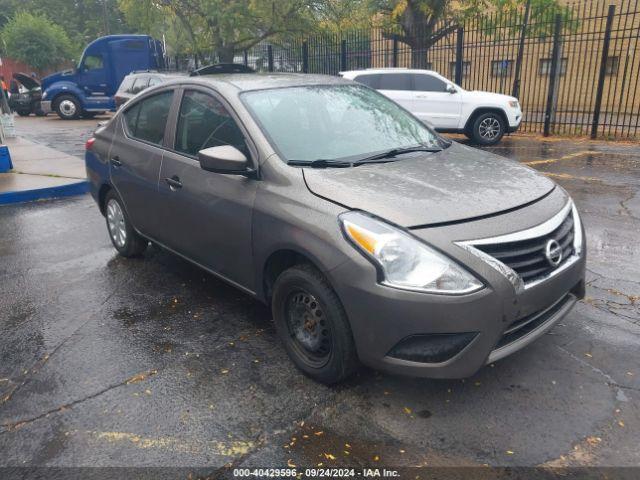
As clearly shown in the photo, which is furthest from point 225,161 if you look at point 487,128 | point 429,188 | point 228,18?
point 228,18

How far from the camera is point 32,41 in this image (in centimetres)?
4306

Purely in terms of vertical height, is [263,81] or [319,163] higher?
[263,81]

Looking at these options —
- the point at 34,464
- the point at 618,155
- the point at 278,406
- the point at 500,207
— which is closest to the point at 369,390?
the point at 278,406

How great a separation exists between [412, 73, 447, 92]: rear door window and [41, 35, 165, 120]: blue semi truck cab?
1412 cm

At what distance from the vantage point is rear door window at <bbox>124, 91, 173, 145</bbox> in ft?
14.3

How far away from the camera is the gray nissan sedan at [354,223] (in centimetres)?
259

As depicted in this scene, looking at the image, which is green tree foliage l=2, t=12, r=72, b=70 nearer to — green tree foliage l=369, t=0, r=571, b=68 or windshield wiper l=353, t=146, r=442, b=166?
green tree foliage l=369, t=0, r=571, b=68

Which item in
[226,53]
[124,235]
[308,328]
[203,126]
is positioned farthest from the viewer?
[226,53]

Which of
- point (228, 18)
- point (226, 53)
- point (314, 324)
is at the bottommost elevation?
point (314, 324)

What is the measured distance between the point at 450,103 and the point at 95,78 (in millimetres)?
15811

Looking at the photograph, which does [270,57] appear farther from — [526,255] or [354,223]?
[526,255]

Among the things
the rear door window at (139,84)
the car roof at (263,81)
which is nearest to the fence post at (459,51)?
the rear door window at (139,84)

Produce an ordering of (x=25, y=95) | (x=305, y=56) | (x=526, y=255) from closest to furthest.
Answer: (x=526, y=255), (x=305, y=56), (x=25, y=95)

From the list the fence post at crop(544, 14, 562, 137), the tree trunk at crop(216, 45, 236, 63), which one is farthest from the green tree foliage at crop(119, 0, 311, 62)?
the fence post at crop(544, 14, 562, 137)
